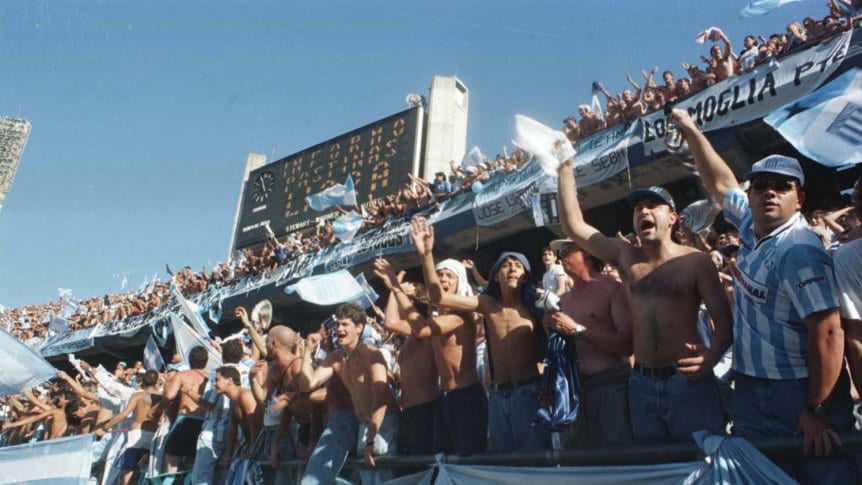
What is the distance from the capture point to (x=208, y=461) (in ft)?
20.7

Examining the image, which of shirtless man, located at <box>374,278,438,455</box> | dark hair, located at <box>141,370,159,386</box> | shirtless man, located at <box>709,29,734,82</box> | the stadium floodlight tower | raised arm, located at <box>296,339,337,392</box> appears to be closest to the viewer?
shirtless man, located at <box>374,278,438,455</box>

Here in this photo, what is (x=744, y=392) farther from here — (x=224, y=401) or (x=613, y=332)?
(x=224, y=401)

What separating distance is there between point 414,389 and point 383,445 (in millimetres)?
437

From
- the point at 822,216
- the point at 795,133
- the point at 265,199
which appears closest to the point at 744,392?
the point at 795,133

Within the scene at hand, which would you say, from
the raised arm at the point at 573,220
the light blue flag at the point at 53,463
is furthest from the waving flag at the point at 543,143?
the light blue flag at the point at 53,463

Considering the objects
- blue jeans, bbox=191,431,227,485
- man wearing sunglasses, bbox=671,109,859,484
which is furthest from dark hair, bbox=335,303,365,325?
man wearing sunglasses, bbox=671,109,859,484

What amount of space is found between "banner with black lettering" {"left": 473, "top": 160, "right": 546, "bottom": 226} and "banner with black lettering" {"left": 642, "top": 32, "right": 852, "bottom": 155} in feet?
8.63

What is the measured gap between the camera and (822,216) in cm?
590

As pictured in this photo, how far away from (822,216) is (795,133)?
7.72 feet

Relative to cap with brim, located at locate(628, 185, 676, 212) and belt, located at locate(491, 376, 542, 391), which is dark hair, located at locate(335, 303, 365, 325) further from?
cap with brim, located at locate(628, 185, 676, 212)

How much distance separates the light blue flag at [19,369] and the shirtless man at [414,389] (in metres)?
4.06

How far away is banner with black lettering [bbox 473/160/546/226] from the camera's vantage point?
1126 cm

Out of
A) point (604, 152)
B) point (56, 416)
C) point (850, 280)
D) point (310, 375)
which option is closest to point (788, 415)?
point (850, 280)

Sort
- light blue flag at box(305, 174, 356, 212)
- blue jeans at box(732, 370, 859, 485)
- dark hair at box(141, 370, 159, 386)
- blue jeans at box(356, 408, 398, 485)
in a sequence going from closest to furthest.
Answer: blue jeans at box(732, 370, 859, 485), blue jeans at box(356, 408, 398, 485), dark hair at box(141, 370, 159, 386), light blue flag at box(305, 174, 356, 212)
